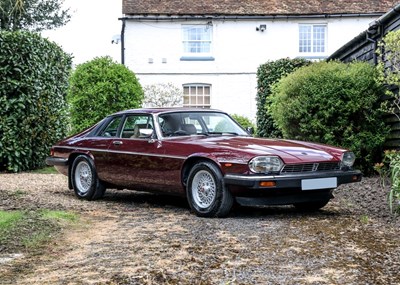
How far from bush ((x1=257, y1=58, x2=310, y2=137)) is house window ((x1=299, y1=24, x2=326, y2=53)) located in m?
8.83

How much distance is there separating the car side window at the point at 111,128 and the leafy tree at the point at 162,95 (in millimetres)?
16324

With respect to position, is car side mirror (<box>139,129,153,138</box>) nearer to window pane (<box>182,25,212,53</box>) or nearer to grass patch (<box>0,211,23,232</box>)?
grass patch (<box>0,211,23,232</box>)

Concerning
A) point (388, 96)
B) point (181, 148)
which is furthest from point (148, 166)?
point (388, 96)

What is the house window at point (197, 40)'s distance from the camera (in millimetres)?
27141

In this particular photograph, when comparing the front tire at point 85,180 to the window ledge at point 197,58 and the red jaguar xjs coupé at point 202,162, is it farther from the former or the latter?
the window ledge at point 197,58

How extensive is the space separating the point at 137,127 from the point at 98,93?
32.0ft

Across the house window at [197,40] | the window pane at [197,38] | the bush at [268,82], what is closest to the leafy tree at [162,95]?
the house window at [197,40]

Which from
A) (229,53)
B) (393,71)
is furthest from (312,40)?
(393,71)

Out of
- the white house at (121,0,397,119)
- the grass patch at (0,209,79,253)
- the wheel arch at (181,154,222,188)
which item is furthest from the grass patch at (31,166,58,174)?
the white house at (121,0,397,119)

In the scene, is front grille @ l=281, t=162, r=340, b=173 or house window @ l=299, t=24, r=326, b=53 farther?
house window @ l=299, t=24, r=326, b=53

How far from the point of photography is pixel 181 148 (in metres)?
8.01

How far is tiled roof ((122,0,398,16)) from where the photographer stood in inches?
1048

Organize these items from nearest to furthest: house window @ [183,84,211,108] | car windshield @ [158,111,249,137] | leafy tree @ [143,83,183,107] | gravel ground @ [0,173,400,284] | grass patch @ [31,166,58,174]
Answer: gravel ground @ [0,173,400,284] → car windshield @ [158,111,249,137] → grass patch @ [31,166,58,174] → leafy tree @ [143,83,183,107] → house window @ [183,84,211,108]

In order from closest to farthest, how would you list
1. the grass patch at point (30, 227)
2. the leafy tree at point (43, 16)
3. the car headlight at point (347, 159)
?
the grass patch at point (30, 227) → the car headlight at point (347, 159) → the leafy tree at point (43, 16)
